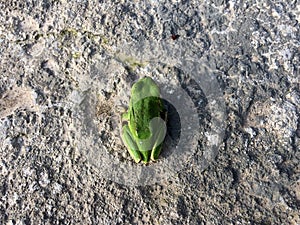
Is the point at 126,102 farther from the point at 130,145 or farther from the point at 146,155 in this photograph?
the point at 146,155

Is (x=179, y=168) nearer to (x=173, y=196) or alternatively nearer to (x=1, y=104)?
(x=173, y=196)

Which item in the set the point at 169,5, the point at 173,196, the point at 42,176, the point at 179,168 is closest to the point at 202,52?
the point at 169,5

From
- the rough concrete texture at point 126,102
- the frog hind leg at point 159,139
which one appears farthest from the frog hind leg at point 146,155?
the rough concrete texture at point 126,102

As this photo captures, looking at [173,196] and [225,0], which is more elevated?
[225,0]

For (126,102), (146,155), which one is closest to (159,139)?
(146,155)

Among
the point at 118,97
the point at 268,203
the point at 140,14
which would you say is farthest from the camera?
the point at 140,14

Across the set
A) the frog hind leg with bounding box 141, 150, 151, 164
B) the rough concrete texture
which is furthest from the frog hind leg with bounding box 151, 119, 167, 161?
the rough concrete texture
